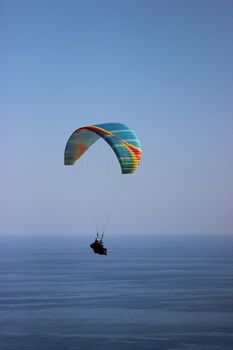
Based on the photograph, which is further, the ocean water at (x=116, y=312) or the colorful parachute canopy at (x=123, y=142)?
the ocean water at (x=116, y=312)

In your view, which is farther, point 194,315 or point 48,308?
point 48,308

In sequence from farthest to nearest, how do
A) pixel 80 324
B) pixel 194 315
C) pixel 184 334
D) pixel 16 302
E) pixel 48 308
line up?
pixel 16 302 < pixel 48 308 < pixel 194 315 < pixel 80 324 < pixel 184 334

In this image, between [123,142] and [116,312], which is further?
[116,312]

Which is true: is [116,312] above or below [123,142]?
below

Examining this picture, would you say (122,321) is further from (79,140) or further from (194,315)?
(79,140)

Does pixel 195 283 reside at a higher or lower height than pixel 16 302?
higher

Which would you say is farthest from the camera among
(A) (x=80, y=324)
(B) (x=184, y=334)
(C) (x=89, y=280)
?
(C) (x=89, y=280)

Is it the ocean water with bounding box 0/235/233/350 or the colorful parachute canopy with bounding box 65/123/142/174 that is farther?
the ocean water with bounding box 0/235/233/350

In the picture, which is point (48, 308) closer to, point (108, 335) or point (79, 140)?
point (108, 335)

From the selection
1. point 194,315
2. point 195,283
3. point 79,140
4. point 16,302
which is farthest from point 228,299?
point 79,140

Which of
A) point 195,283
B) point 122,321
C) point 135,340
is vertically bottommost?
point 135,340
